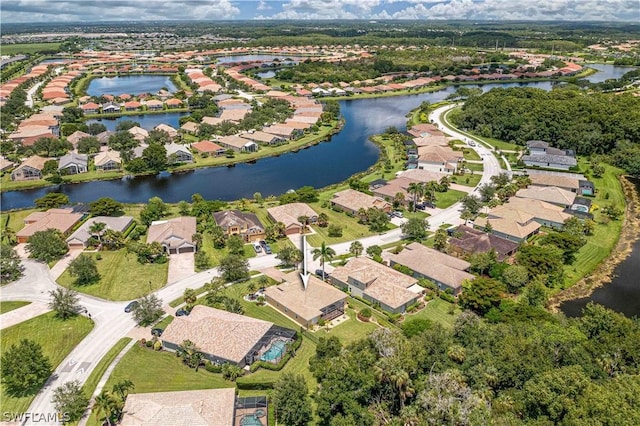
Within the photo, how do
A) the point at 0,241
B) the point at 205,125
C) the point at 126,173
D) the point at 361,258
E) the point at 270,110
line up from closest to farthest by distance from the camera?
the point at 361,258
the point at 0,241
the point at 126,173
the point at 205,125
the point at 270,110

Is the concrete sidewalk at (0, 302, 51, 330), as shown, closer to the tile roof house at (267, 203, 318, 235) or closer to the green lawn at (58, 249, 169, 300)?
the green lawn at (58, 249, 169, 300)

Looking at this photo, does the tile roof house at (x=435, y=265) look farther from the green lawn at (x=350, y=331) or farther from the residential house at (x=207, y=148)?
the residential house at (x=207, y=148)

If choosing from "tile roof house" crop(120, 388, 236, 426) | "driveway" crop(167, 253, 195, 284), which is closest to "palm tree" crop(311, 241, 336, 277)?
"driveway" crop(167, 253, 195, 284)

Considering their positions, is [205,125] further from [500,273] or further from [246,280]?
[500,273]

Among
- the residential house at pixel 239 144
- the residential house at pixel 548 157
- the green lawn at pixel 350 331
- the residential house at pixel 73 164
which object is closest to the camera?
the green lawn at pixel 350 331

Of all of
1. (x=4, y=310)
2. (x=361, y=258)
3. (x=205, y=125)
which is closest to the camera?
(x=4, y=310)

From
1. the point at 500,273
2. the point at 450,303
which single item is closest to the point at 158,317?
the point at 450,303

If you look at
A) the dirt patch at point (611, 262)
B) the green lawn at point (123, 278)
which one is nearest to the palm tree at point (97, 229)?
the green lawn at point (123, 278)
